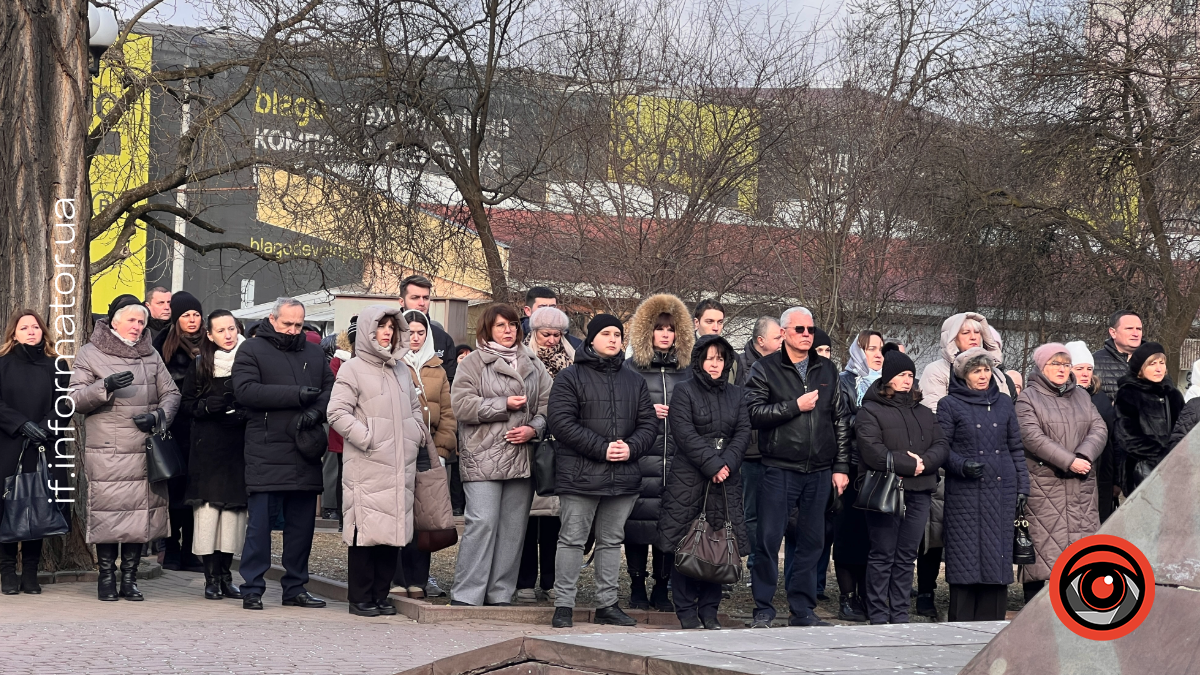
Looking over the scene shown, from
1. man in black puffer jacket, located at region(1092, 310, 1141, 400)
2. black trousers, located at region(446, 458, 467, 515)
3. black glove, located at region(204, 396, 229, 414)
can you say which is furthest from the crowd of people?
black trousers, located at region(446, 458, 467, 515)

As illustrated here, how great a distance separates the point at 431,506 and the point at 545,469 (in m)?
0.86

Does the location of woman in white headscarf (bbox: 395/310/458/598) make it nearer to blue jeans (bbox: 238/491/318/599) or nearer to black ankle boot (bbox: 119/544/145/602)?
blue jeans (bbox: 238/491/318/599)

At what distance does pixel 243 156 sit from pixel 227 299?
88.6 feet

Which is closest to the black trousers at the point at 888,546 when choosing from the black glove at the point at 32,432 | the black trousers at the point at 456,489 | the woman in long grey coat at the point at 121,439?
the woman in long grey coat at the point at 121,439

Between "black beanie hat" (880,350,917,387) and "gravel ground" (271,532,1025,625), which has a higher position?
"black beanie hat" (880,350,917,387)

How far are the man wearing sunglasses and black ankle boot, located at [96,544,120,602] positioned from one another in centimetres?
415

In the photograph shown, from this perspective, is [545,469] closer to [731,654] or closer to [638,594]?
[638,594]

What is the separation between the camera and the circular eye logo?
3.93m

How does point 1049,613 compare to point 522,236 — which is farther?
point 522,236

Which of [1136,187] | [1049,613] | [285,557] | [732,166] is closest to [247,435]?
[285,557]

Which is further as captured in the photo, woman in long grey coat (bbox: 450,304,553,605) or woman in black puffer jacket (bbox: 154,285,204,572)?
woman in black puffer jacket (bbox: 154,285,204,572)

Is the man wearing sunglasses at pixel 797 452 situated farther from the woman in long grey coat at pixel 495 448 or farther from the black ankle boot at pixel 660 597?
the woman in long grey coat at pixel 495 448

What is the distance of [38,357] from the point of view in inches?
384

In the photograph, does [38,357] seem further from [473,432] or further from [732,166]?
[732,166]
